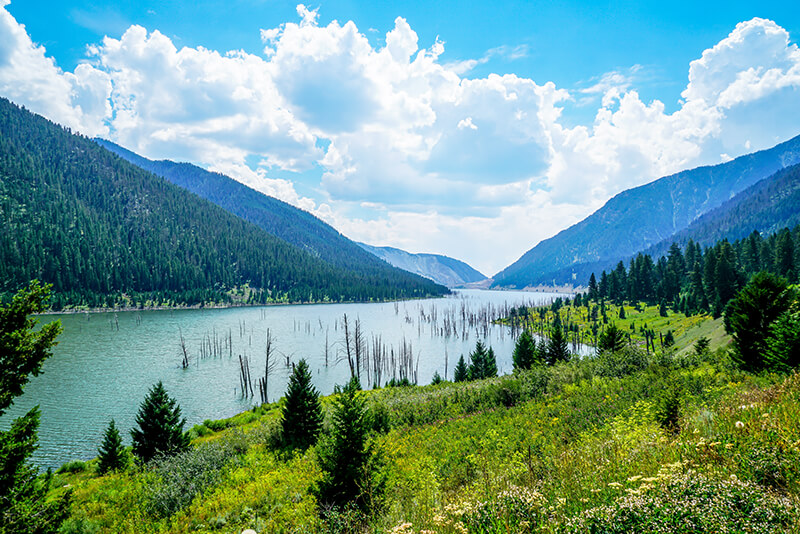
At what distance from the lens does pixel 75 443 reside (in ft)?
→ 118

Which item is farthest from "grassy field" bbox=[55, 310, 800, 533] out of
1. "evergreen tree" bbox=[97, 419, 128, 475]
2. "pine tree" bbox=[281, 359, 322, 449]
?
"evergreen tree" bbox=[97, 419, 128, 475]

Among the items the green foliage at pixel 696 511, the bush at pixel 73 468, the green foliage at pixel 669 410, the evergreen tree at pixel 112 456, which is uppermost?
the green foliage at pixel 696 511

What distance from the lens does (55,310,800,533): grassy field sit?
4.62 metres

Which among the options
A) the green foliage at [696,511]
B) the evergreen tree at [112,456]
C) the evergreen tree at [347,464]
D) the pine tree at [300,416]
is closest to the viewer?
the green foliage at [696,511]

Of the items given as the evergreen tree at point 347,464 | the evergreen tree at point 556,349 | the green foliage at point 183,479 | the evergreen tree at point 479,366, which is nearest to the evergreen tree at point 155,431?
the green foliage at point 183,479

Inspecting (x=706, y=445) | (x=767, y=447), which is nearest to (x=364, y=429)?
(x=706, y=445)

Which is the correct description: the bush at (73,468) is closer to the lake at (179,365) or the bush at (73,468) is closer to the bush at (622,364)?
the lake at (179,365)

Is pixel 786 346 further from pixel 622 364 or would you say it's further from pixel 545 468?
pixel 545 468

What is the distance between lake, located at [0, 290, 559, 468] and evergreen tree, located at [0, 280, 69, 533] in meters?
22.9

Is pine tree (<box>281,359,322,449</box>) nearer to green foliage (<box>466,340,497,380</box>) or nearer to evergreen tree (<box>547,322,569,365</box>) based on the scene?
evergreen tree (<box>547,322,569,365</box>)

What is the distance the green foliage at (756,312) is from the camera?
21.4 m

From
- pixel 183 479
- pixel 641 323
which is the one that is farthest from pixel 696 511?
pixel 641 323

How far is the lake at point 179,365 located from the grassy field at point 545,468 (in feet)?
58.2

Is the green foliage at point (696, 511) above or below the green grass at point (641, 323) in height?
above
